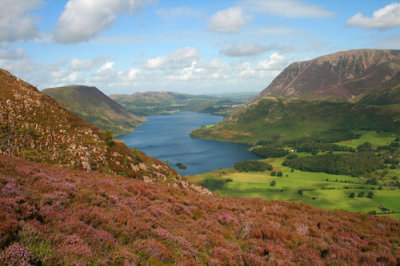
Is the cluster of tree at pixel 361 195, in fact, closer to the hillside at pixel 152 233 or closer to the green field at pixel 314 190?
the green field at pixel 314 190

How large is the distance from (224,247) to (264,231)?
4.95 meters

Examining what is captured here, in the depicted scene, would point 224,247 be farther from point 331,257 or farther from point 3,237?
point 3,237

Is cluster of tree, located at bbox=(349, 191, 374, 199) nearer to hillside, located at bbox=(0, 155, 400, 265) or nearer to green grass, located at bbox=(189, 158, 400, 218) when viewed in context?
green grass, located at bbox=(189, 158, 400, 218)

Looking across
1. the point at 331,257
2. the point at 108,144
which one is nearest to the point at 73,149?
the point at 108,144

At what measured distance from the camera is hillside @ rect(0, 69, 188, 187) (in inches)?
1399

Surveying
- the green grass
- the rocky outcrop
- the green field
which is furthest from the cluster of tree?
the rocky outcrop

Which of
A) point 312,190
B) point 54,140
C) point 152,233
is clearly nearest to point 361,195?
point 312,190

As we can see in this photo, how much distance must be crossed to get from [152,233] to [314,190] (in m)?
174

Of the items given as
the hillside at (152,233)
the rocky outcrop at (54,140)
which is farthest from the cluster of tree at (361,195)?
the hillside at (152,233)

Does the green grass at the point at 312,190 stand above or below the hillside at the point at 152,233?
below

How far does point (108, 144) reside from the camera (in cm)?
4716

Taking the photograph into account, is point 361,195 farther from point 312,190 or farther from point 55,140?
point 55,140

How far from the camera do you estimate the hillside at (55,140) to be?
35531mm

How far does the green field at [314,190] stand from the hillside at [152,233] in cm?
12741
